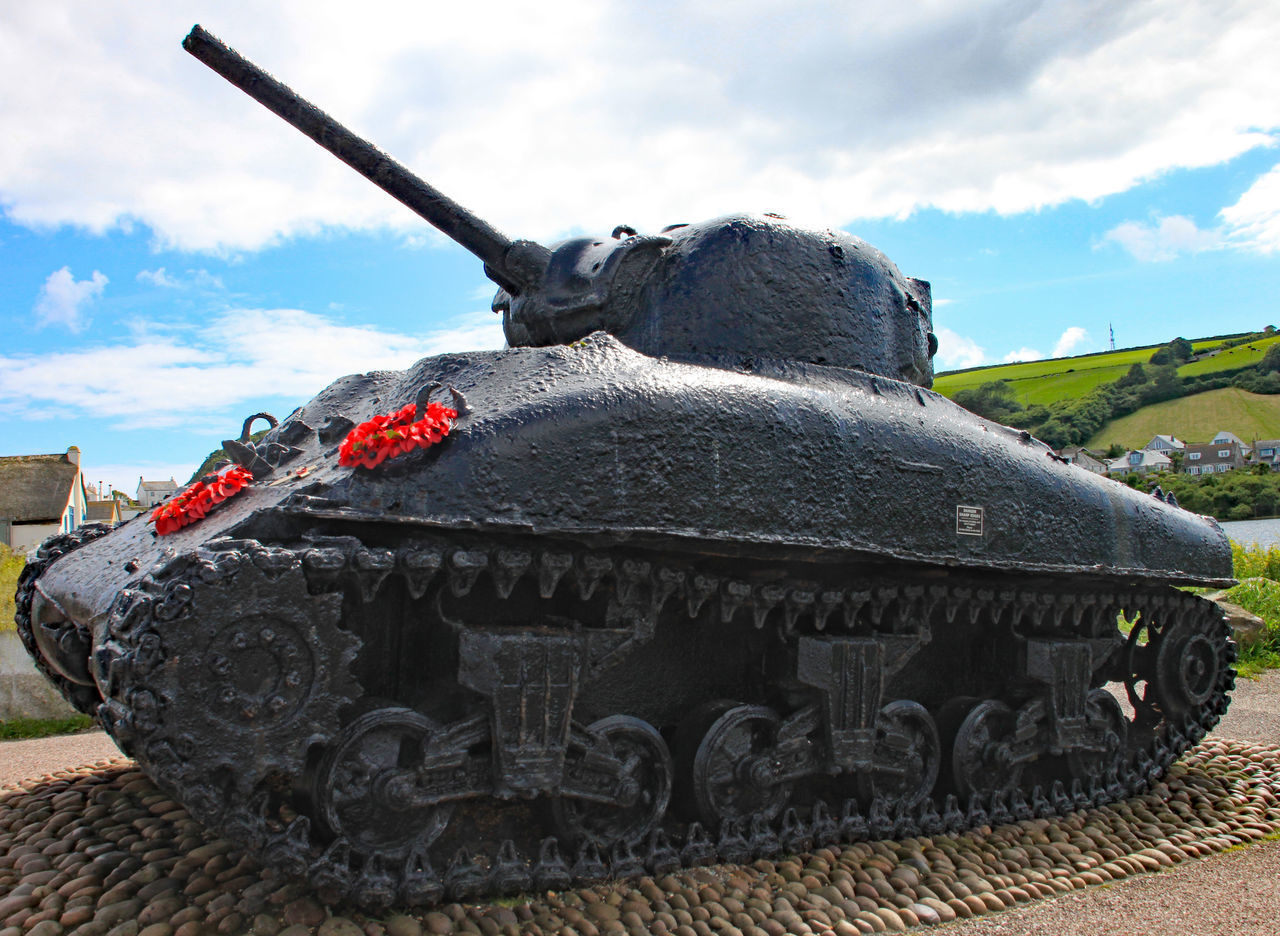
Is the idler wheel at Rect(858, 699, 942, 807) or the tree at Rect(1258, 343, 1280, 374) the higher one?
the tree at Rect(1258, 343, 1280, 374)

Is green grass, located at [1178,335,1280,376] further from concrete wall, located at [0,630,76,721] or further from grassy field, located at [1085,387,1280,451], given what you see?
concrete wall, located at [0,630,76,721]

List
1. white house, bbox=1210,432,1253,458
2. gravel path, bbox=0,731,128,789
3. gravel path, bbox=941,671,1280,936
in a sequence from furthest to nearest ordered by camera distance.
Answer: white house, bbox=1210,432,1253,458 → gravel path, bbox=0,731,128,789 → gravel path, bbox=941,671,1280,936

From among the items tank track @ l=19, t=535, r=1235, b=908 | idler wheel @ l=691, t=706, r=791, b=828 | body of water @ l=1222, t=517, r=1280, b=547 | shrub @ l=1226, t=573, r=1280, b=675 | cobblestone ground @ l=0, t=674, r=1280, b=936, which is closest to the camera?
tank track @ l=19, t=535, r=1235, b=908

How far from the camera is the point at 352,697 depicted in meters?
3.93

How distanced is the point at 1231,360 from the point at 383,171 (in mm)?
65010

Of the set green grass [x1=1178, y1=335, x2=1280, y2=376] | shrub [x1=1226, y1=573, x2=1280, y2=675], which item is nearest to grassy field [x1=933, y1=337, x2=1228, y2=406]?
green grass [x1=1178, y1=335, x2=1280, y2=376]

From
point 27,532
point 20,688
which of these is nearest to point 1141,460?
point 27,532

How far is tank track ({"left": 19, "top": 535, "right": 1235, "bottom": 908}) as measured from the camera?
11.6ft

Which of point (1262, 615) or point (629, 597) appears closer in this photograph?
point (629, 597)

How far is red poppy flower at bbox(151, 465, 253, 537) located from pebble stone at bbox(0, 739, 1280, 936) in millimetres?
1530

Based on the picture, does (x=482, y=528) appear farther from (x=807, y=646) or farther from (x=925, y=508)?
(x=925, y=508)

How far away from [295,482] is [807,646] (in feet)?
8.94

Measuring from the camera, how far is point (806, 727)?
5.10 metres

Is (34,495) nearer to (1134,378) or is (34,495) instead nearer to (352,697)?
(352,697)
